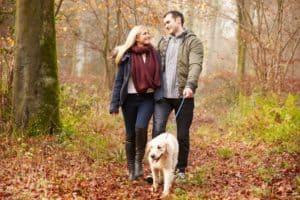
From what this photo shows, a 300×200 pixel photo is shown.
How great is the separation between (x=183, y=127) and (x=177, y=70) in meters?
0.85

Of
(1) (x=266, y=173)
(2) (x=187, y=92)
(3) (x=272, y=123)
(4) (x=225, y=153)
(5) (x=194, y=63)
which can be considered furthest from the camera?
(3) (x=272, y=123)

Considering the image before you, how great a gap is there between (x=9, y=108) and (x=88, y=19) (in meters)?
19.5

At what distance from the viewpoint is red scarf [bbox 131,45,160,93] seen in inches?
284

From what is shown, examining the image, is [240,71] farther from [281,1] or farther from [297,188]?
[297,188]

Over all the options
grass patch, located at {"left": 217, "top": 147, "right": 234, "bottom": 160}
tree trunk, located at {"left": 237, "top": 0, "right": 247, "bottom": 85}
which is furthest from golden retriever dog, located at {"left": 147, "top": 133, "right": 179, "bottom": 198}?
tree trunk, located at {"left": 237, "top": 0, "right": 247, "bottom": 85}

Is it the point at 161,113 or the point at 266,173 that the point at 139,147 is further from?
the point at 266,173

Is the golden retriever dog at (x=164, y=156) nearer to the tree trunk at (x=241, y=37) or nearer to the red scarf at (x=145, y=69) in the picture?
the red scarf at (x=145, y=69)

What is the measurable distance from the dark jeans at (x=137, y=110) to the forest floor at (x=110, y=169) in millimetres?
852

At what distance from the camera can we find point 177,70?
7.42 metres

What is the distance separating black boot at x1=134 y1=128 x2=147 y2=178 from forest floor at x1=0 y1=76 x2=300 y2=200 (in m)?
0.17

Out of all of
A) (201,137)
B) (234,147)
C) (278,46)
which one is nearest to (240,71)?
(278,46)

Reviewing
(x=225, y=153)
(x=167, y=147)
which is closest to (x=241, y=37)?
(x=225, y=153)

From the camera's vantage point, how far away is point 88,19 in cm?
2867

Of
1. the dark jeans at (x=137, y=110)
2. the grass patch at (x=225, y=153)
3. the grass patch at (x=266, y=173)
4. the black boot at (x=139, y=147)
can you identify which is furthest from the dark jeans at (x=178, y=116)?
the grass patch at (x=225, y=153)
